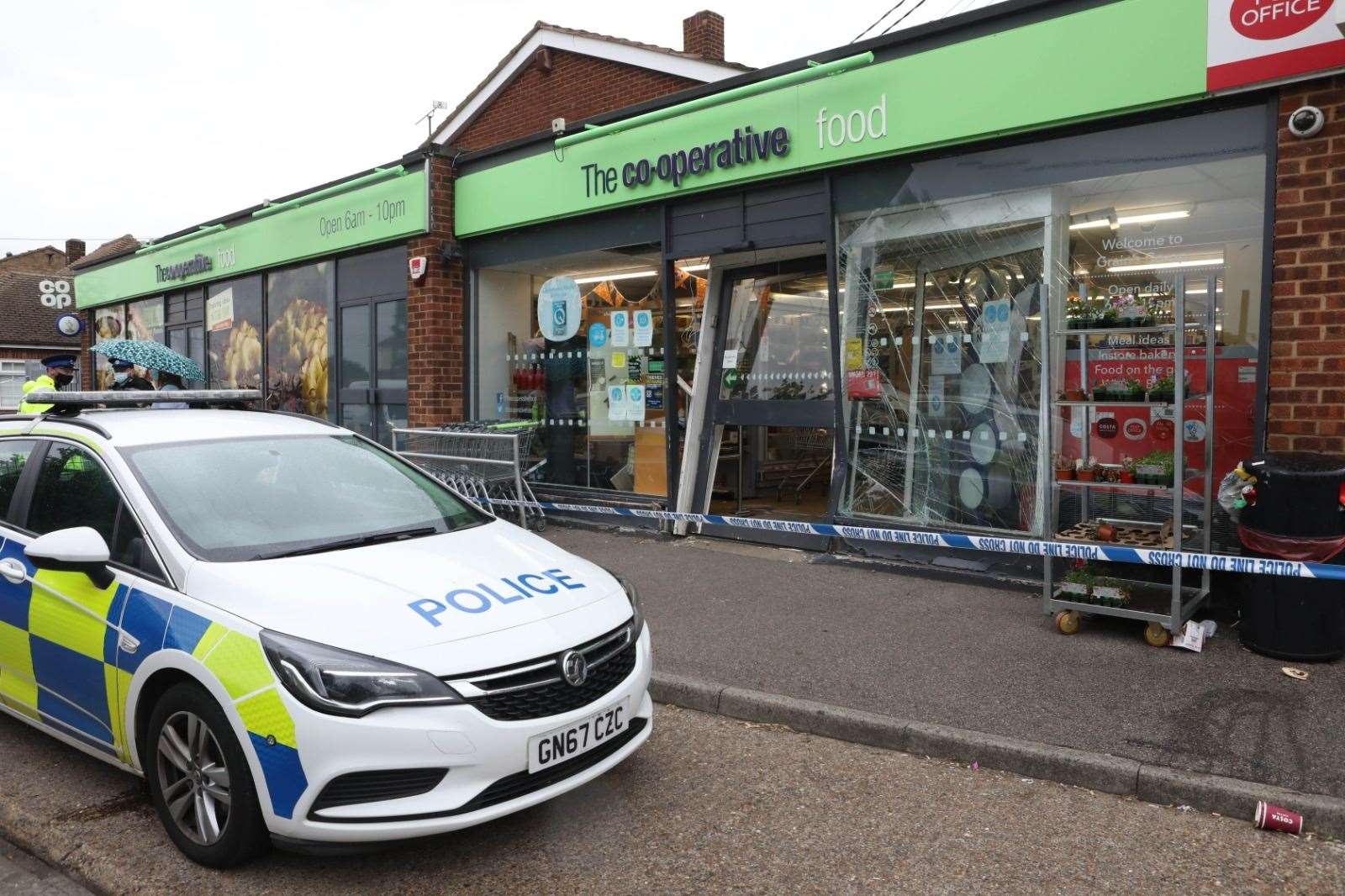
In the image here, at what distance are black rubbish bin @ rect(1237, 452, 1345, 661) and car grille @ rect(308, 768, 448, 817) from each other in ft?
13.9

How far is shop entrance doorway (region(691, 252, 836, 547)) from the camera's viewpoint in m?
8.08

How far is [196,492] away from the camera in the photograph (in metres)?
3.70

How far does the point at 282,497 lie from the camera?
12.7 ft

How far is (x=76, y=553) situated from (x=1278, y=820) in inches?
171

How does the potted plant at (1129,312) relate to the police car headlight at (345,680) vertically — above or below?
above

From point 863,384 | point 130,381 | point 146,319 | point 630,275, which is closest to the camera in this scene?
point 863,384

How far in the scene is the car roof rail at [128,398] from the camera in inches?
170

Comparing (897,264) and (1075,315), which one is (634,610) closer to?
(1075,315)

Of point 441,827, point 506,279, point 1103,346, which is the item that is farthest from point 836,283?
point 441,827

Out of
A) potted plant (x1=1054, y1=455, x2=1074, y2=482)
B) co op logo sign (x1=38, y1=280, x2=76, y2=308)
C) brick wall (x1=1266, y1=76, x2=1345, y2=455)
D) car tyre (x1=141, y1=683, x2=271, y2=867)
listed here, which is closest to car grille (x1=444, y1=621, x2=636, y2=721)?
car tyre (x1=141, y1=683, x2=271, y2=867)

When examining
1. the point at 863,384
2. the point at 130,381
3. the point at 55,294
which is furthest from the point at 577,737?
the point at 55,294

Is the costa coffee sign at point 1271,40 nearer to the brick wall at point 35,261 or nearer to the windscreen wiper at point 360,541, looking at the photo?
the windscreen wiper at point 360,541

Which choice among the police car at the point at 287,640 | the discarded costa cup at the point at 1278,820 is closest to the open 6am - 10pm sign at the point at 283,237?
the police car at the point at 287,640

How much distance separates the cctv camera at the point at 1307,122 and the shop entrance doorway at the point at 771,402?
3251mm
